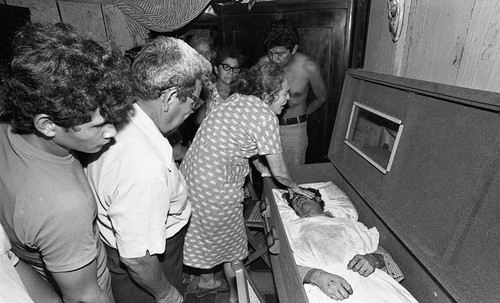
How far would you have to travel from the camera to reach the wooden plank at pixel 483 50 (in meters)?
1.18

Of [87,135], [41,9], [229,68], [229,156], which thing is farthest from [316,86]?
[41,9]

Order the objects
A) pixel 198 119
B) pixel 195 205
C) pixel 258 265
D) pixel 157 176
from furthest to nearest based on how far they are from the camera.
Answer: pixel 198 119 → pixel 258 265 → pixel 195 205 → pixel 157 176

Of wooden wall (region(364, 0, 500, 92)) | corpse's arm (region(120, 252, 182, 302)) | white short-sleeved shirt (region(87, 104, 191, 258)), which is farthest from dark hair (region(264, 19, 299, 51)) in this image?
corpse's arm (region(120, 252, 182, 302))

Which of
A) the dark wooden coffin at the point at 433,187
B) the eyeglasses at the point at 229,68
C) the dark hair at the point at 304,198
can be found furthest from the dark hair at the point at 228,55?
the dark hair at the point at 304,198

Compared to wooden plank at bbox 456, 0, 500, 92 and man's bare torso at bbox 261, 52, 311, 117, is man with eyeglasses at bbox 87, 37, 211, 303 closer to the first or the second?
wooden plank at bbox 456, 0, 500, 92

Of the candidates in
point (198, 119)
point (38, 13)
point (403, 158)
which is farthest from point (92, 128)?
point (38, 13)

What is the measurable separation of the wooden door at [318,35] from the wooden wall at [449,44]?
2.40ft

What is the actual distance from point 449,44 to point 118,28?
12.4ft

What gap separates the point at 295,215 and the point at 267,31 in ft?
6.28

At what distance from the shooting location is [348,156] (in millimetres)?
2256

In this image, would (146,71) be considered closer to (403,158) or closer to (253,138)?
(253,138)

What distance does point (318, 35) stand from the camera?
3064 mm

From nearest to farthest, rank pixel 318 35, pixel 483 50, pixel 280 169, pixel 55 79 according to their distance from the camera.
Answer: pixel 55 79, pixel 483 50, pixel 280 169, pixel 318 35

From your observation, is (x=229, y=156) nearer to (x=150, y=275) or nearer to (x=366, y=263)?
(x=150, y=275)
